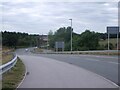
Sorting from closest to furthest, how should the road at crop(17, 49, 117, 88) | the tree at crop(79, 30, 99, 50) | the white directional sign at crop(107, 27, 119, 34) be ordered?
the road at crop(17, 49, 117, 88)
the white directional sign at crop(107, 27, 119, 34)
the tree at crop(79, 30, 99, 50)

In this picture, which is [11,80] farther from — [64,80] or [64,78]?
[64,78]

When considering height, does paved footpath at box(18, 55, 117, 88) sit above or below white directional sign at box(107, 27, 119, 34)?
below

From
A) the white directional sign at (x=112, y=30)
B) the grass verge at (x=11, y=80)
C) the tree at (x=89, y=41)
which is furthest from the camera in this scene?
the tree at (x=89, y=41)

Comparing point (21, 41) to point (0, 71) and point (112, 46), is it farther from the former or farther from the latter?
point (0, 71)

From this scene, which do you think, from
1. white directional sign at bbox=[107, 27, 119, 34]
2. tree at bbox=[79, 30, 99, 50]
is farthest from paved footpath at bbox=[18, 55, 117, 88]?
tree at bbox=[79, 30, 99, 50]

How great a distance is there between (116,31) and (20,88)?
48896 mm

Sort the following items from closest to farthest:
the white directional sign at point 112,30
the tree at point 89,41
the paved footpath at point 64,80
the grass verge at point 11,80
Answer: the grass verge at point 11,80, the paved footpath at point 64,80, the white directional sign at point 112,30, the tree at point 89,41

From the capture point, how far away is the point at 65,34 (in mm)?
159750

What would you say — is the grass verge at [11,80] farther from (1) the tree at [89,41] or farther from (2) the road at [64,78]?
(1) the tree at [89,41]

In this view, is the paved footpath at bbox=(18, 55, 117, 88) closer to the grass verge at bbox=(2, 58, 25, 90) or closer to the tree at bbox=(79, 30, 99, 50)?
the grass verge at bbox=(2, 58, 25, 90)

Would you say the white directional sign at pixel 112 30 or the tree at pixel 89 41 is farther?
the tree at pixel 89 41

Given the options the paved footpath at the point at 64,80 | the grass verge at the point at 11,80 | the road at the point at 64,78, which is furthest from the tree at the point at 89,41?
the grass verge at the point at 11,80

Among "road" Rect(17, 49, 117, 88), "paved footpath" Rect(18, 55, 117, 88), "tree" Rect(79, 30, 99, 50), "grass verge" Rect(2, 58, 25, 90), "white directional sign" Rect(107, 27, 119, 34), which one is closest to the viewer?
"grass verge" Rect(2, 58, 25, 90)

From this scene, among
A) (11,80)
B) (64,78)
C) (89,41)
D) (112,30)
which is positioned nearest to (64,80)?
(64,78)
